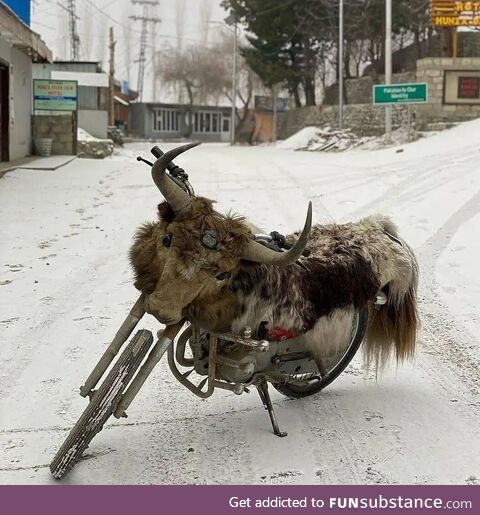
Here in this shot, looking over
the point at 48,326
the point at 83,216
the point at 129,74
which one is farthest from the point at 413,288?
the point at 129,74

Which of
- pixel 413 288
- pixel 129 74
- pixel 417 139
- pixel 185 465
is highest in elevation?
pixel 129 74

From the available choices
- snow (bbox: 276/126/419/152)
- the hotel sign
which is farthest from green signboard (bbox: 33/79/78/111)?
the hotel sign

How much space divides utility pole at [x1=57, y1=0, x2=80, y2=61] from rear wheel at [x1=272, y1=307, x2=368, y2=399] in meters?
14.1

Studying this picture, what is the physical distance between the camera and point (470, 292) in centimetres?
612

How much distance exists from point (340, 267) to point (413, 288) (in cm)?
68

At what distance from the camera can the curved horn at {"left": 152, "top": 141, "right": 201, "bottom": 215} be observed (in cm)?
288

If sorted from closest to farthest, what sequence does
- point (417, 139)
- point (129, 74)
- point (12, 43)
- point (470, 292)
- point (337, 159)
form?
point (470, 292), point (12, 43), point (337, 159), point (417, 139), point (129, 74)

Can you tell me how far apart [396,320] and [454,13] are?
23.8 meters

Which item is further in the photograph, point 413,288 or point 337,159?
point 337,159

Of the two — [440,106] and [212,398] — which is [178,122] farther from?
[212,398]

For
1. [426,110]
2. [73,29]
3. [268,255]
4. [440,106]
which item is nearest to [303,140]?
[426,110]

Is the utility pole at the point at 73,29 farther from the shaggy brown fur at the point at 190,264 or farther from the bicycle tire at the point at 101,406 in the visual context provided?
the bicycle tire at the point at 101,406

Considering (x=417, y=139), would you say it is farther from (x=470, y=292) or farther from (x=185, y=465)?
(x=185, y=465)

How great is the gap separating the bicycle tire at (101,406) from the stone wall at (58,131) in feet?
57.1
